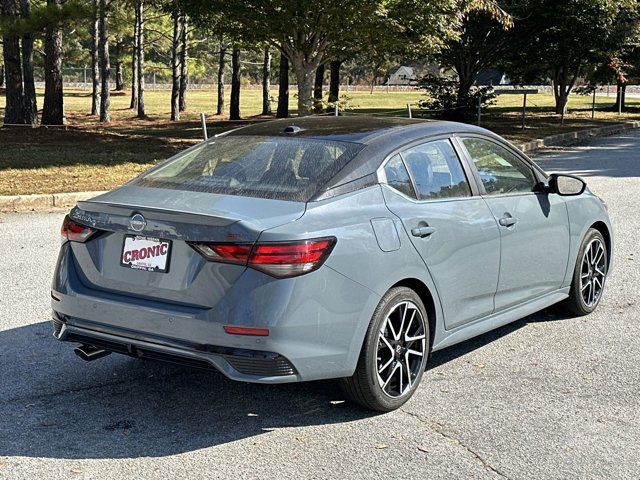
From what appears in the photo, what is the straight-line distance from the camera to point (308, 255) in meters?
4.34

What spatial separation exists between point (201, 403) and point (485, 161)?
238 cm

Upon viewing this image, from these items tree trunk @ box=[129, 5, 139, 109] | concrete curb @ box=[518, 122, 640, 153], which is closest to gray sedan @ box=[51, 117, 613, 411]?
concrete curb @ box=[518, 122, 640, 153]

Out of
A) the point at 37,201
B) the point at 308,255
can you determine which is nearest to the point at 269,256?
the point at 308,255

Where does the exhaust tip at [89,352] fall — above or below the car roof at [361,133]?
below

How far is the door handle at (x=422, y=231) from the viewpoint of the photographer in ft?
16.2

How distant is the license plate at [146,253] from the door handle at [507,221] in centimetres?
223

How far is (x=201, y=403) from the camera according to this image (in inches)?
197

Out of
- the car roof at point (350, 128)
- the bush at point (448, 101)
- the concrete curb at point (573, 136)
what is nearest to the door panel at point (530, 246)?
the car roof at point (350, 128)

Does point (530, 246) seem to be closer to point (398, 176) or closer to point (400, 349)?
point (398, 176)

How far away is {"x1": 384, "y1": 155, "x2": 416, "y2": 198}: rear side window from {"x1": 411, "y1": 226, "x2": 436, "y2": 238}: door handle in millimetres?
220

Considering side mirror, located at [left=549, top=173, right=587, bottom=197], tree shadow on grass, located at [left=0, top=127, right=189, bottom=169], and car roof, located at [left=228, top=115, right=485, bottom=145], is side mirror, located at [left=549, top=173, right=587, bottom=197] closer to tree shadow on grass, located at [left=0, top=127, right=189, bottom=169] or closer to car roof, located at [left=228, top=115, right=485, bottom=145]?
car roof, located at [left=228, top=115, right=485, bottom=145]

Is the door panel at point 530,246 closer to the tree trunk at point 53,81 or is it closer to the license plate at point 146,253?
the license plate at point 146,253

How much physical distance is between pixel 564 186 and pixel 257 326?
Answer: 3133 mm

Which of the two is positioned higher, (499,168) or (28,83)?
(28,83)
